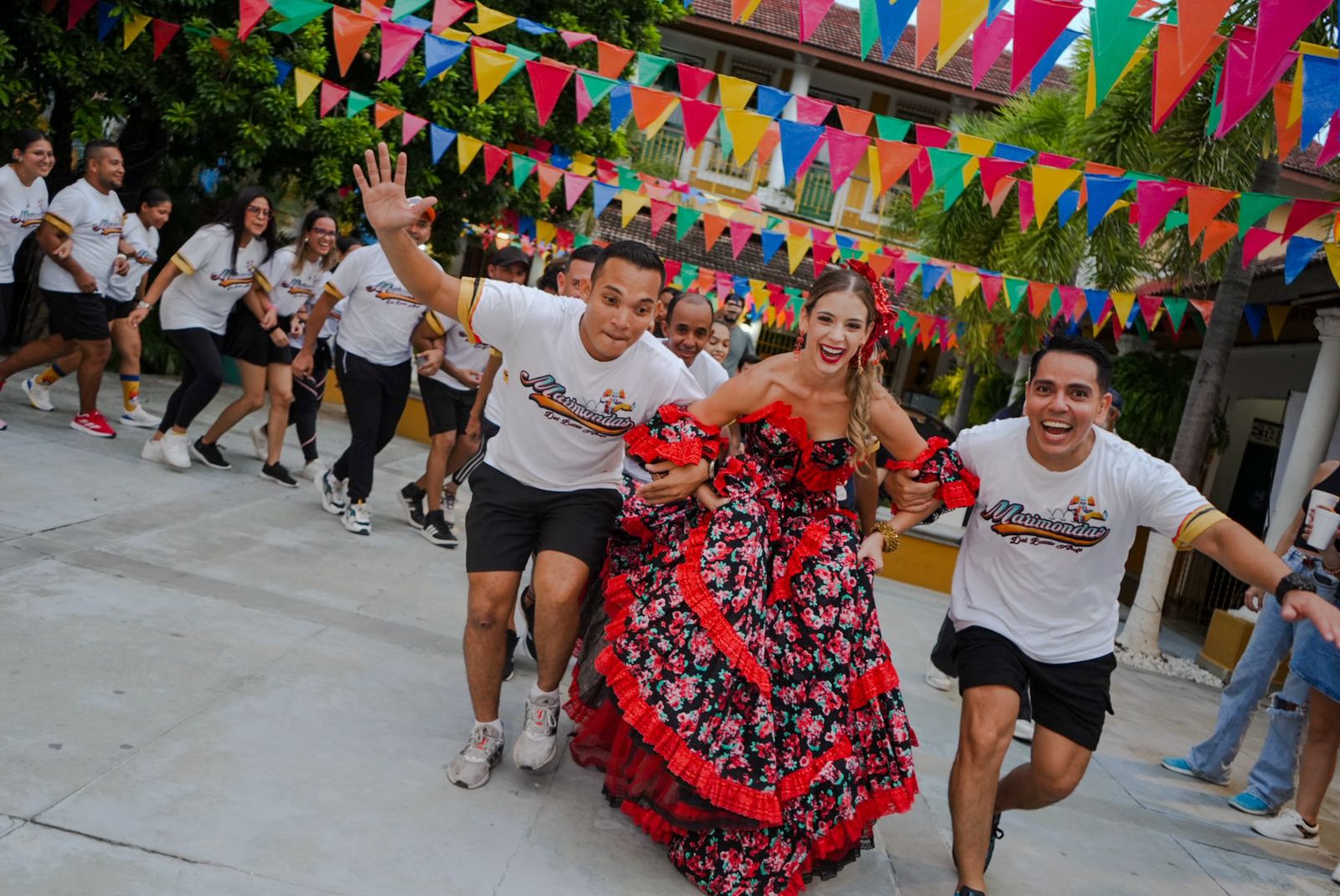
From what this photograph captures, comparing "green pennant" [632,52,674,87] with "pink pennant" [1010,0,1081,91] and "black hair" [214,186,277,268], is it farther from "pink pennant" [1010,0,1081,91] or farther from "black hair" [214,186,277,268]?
"pink pennant" [1010,0,1081,91]

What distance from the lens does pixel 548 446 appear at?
3.82 meters

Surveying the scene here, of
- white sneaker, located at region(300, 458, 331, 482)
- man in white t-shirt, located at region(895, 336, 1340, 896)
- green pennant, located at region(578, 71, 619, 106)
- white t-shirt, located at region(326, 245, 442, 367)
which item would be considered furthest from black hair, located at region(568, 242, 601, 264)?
white sneaker, located at region(300, 458, 331, 482)

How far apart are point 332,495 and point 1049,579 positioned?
4890 millimetres

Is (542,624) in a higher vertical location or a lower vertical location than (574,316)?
lower

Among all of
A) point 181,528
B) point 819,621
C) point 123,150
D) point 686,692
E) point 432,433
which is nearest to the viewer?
point 686,692

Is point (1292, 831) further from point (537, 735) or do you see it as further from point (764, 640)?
point (537, 735)

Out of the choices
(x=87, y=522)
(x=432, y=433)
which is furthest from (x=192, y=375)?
(x=87, y=522)

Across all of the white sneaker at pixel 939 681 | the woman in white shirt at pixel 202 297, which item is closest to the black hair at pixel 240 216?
the woman in white shirt at pixel 202 297

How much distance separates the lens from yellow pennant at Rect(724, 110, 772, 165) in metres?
7.42

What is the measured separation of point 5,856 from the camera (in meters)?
2.49

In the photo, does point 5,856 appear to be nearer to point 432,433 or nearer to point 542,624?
point 542,624

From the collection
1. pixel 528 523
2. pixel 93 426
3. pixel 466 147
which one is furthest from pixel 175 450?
pixel 528 523

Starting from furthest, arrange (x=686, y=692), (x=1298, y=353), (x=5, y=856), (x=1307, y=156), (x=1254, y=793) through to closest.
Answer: (x=1307, y=156), (x=1298, y=353), (x=1254, y=793), (x=686, y=692), (x=5, y=856)

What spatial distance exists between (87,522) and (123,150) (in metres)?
6.96
